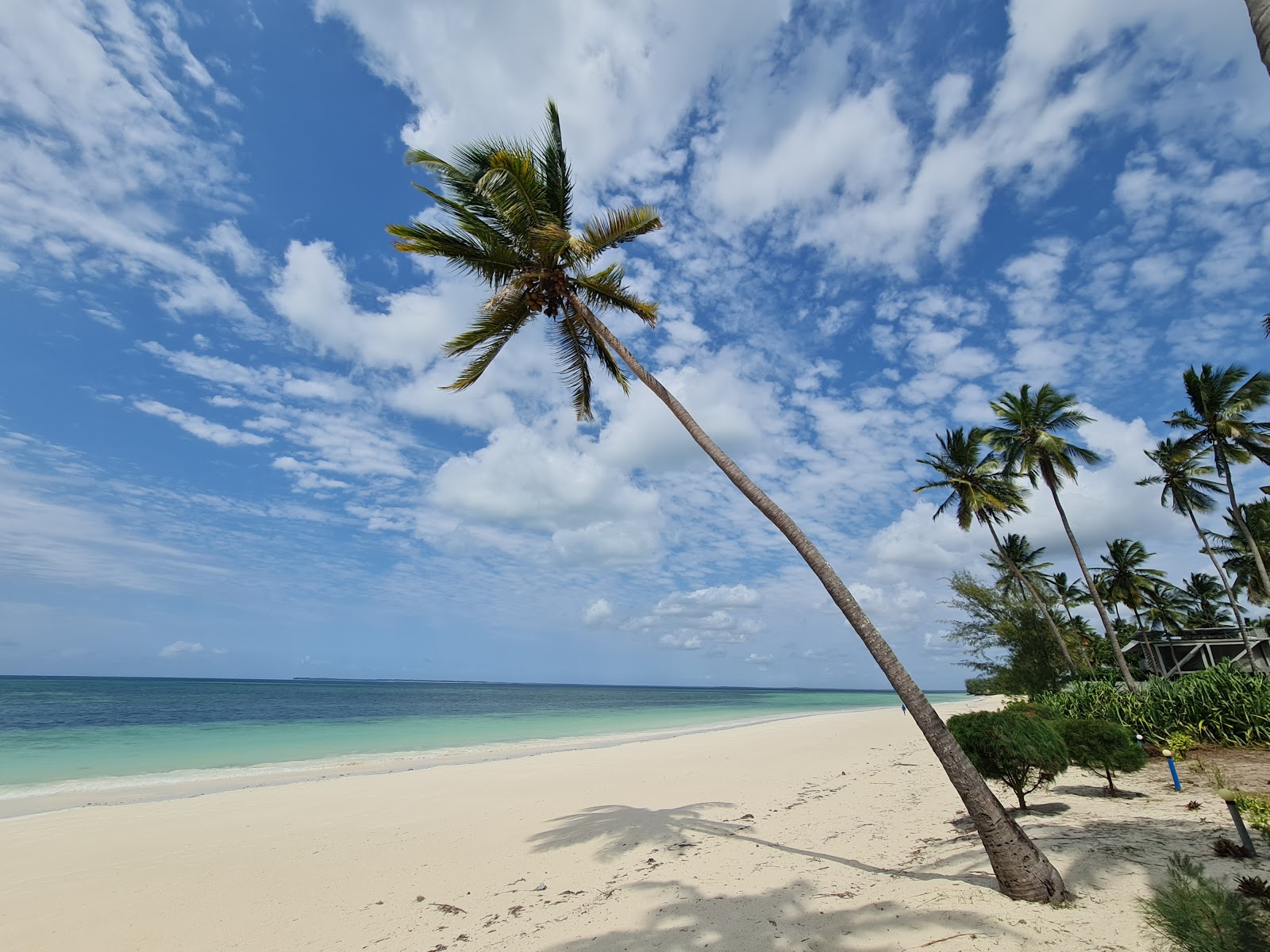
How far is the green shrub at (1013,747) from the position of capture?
722 centimetres

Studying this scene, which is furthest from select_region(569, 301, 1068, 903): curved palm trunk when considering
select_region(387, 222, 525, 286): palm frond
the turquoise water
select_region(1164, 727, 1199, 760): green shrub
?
the turquoise water

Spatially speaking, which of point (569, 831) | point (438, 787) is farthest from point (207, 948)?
point (438, 787)

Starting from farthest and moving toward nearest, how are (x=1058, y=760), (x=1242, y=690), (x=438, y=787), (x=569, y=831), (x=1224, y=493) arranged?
(x=1224, y=493), (x=438, y=787), (x=1242, y=690), (x=569, y=831), (x=1058, y=760)

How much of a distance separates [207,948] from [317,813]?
575cm

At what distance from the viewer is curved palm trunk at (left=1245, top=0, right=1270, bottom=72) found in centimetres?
301

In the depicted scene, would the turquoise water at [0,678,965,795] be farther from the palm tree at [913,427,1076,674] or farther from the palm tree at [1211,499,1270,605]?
the palm tree at [1211,499,1270,605]

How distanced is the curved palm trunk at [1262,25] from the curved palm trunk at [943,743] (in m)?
4.55

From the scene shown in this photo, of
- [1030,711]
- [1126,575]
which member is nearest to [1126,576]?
[1126,575]

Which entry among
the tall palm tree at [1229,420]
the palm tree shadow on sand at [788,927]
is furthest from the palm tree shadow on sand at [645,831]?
the tall palm tree at [1229,420]

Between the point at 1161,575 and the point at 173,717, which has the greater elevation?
the point at 1161,575

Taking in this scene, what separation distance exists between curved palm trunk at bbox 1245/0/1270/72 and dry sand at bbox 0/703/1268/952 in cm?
526

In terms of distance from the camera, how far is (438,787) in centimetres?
1320

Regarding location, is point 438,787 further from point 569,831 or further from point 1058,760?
point 1058,760


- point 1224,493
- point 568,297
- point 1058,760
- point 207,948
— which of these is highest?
point 1224,493
